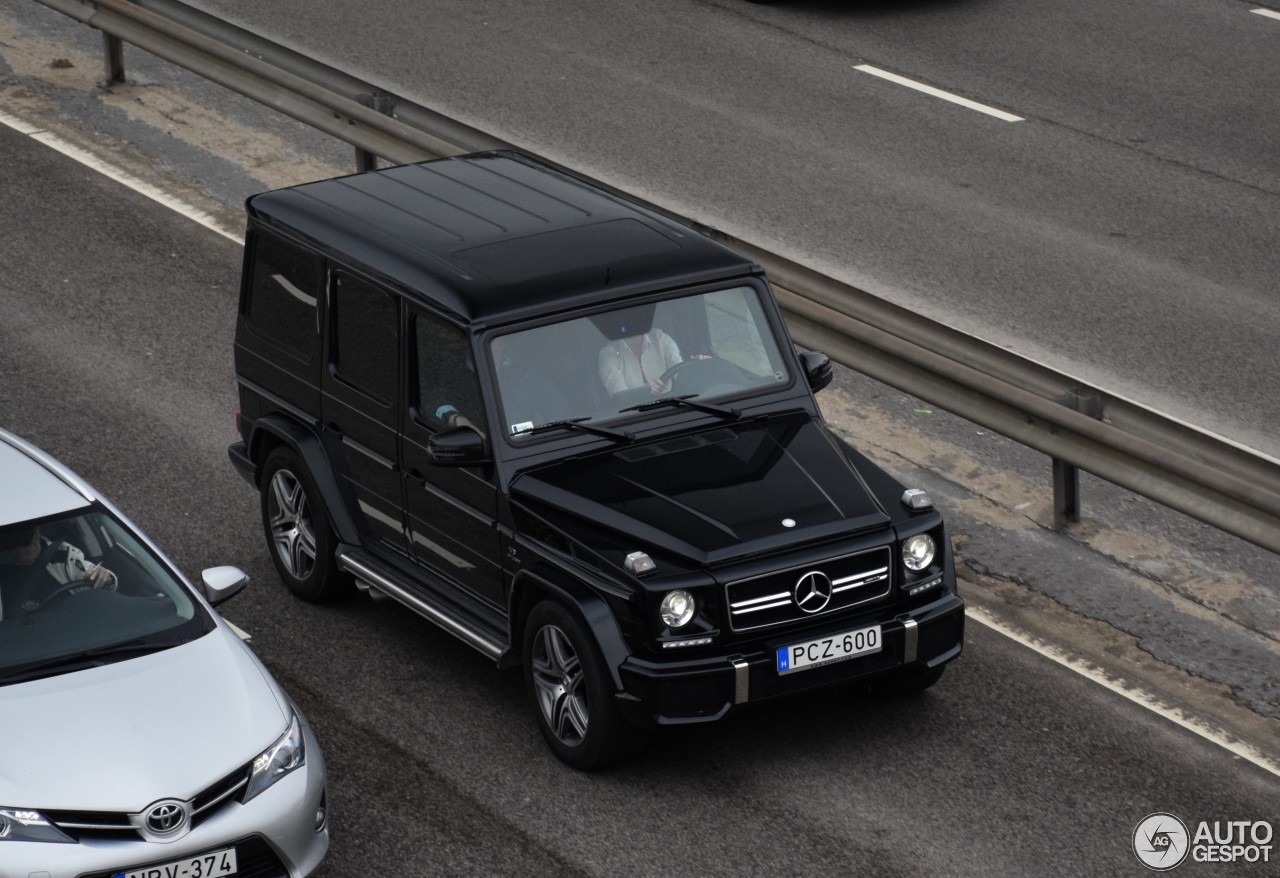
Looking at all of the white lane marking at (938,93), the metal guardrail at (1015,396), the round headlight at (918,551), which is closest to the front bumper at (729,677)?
the round headlight at (918,551)

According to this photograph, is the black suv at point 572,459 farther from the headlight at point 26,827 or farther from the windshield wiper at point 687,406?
the headlight at point 26,827

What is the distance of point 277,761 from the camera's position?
6.38 metres

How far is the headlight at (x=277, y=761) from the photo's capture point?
247 inches

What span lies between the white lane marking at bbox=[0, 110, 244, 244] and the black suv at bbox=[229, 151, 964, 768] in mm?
4463

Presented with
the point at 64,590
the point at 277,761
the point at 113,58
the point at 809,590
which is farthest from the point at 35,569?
the point at 113,58

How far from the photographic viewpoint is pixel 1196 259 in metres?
13.0

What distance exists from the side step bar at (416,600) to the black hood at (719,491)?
667 mm

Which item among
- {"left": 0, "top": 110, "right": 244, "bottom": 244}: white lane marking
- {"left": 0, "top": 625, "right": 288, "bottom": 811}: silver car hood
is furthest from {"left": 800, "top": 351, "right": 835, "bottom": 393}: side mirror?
{"left": 0, "top": 110, "right": 244, "bottom": 244}: white lane marking

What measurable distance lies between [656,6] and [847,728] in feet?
39.1

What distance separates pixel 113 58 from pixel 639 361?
9.29 meters

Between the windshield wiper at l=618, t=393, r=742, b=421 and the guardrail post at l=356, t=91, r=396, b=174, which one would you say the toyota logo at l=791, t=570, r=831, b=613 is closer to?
the windshield wiper at l=618, t=393, r=742, b=421

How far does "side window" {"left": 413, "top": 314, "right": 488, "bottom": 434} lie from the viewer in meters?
7.74

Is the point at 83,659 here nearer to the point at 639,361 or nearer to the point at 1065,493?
the point at 639,361

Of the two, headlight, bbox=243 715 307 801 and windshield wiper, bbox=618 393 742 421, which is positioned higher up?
windshield wiper, bbox=618 393 742 421
